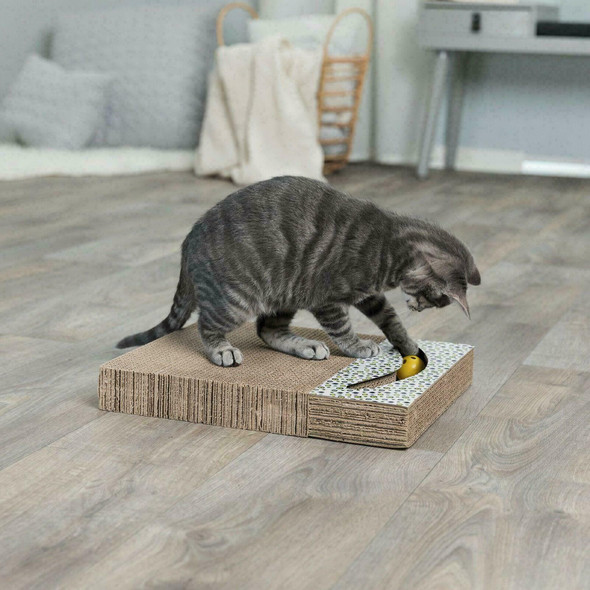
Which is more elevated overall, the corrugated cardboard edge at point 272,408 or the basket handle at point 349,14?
the basket handle at point 349,14

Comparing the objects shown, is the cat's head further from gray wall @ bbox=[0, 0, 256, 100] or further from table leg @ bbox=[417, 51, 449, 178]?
gray wall @ bbox=[0, 0, 256, 100]

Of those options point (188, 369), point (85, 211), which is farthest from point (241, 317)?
point (85, 211)

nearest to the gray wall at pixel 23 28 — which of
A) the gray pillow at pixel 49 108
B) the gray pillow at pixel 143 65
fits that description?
the gray pillow at pixel 143 65

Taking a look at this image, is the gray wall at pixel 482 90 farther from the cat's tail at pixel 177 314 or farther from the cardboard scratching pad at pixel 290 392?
the cardboard scratching pad at pixel 290 392

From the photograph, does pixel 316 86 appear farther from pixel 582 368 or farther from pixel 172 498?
pixel 172 498

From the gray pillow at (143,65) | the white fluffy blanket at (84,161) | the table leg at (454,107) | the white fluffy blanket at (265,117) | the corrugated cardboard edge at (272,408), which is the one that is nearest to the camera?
the corrugated cardboard edge at (272,408)

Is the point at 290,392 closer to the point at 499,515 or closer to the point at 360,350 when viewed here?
the point at 360,350

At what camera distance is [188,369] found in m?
1.56

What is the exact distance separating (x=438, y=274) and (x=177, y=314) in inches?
19.1

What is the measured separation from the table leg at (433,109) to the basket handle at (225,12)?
1.01m

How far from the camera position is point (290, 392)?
1.46 meters

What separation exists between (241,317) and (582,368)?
2.24 ft

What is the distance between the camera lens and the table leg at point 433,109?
446 cm

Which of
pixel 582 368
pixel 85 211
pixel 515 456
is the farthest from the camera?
pixel 85 211
